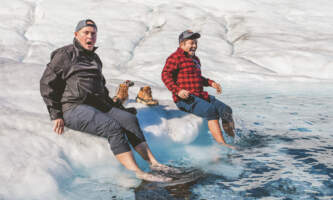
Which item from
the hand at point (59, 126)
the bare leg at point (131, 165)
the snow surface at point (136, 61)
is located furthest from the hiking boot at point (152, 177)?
the hand at point (59, 126)

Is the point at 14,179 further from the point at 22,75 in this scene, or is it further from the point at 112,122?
the point at 22,75

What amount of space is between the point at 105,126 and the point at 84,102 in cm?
42

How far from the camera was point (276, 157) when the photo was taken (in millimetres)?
4215

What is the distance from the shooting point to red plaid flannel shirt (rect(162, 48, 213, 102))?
4938 millimetres

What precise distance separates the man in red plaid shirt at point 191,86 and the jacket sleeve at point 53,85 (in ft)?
5.60

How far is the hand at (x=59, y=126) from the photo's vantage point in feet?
11.7

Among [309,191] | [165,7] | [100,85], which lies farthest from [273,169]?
[165,7]

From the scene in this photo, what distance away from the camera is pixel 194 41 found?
4.92 m

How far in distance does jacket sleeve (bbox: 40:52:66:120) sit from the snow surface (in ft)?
0.96

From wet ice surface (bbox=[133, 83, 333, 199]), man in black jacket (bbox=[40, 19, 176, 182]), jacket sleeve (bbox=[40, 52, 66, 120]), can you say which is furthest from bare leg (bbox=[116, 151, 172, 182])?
jacket sleeve (bbox=[40, 52, 66, 120])

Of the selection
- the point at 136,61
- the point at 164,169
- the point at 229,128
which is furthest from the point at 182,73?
the point at 136,61

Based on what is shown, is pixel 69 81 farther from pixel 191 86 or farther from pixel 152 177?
pixel 191 86

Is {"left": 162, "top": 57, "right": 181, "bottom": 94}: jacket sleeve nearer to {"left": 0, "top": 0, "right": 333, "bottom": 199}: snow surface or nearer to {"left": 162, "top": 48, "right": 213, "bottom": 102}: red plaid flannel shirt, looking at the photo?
{"left": 162, "top": 48, "right": 213, "bottom": 102}: red plaid flannel shirt

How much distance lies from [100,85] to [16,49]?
1259cm
